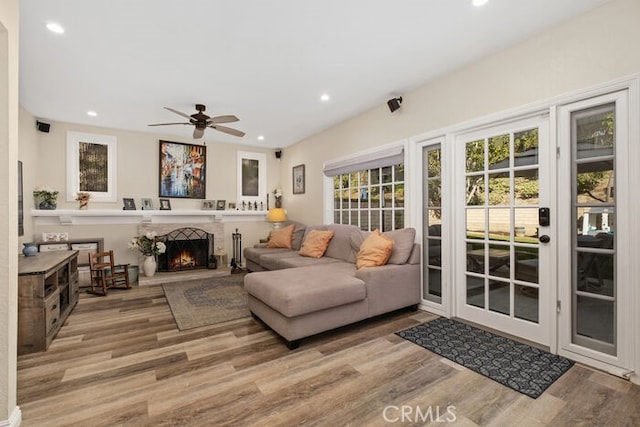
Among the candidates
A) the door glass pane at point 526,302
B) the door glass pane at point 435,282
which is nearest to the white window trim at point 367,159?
the door glass pane at point 435,282

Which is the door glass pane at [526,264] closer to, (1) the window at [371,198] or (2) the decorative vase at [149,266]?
(1) the window at [371,198]

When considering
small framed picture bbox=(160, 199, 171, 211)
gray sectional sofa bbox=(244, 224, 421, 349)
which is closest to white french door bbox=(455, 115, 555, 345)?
gray sectional sofa bbox=(244, 224, 421, 349)

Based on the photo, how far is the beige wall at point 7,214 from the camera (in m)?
1.49

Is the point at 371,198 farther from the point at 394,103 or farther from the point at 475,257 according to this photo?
the point at 475,257

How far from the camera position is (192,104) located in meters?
3.88

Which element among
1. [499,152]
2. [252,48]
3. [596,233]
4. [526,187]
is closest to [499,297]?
[596,233]

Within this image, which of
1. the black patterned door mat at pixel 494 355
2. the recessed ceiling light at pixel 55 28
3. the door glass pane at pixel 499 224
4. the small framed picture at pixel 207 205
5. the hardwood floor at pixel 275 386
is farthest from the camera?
the small framed picture at pixel 207 205

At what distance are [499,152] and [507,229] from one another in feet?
2.40

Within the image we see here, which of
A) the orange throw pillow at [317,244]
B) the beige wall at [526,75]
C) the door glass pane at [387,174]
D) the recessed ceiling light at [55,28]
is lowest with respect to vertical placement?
the orange throw pillow at [317,244]

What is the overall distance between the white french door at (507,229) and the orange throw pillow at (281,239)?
299 cm

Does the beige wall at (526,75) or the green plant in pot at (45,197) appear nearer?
the beige wall at (526,75)

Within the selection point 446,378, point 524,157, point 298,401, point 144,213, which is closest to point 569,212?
point 524,157

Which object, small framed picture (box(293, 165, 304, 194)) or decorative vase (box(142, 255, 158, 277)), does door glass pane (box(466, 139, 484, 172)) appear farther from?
decorative vase (box(142, 255, 158, 277))

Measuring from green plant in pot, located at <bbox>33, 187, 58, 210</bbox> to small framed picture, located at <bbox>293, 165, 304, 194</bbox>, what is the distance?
12.7ft
